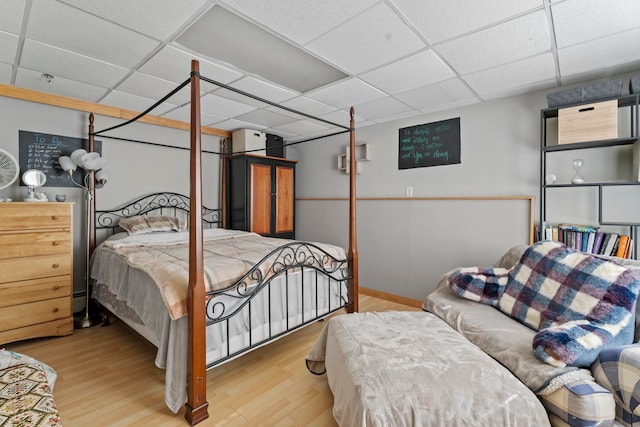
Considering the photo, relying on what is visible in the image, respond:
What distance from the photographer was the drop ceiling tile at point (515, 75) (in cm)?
223

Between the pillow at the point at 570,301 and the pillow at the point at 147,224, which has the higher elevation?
the pillow at the point at 147,224

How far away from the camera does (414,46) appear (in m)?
2.03

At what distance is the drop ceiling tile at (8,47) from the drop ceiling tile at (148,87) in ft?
2.19

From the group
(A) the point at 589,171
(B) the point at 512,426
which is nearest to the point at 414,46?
(A) the point at 589,171

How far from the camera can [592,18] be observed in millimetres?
1689

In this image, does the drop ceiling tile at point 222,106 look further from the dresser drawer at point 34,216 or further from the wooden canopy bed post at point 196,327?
the dresser drawer at point 34,216

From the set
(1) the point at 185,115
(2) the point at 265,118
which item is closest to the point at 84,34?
(1) the point at 185,115

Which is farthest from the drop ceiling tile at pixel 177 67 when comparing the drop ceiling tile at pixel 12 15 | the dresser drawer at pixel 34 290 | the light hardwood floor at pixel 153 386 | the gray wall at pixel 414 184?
the light hardwood floor at pixel 153 386

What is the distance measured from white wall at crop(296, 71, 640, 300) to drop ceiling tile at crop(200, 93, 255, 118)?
5.12ft

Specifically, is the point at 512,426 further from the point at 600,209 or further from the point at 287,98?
the point at 287,98

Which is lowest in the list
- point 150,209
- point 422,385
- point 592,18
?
point 422,385

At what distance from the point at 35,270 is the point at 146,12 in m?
2.31

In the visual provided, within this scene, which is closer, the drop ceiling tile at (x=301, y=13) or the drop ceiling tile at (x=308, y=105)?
the drop ceiling tile at (x=301, y=13)

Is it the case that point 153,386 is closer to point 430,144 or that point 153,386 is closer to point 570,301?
point 570,301
